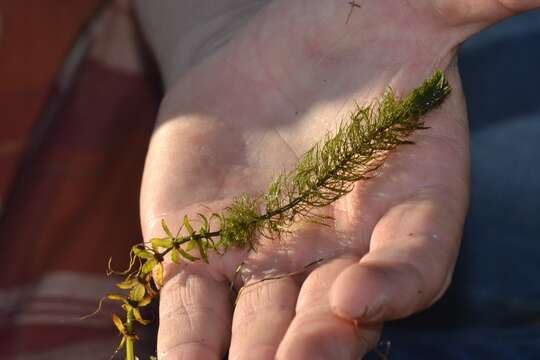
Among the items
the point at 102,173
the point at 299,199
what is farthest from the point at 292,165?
the point at 102,173

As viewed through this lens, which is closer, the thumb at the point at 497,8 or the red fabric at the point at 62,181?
the thumb at the point at 497,8

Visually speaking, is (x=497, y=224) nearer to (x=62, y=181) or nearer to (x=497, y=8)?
(x=497, y=8)

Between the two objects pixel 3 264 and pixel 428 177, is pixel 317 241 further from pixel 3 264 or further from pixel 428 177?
pixel 3 264

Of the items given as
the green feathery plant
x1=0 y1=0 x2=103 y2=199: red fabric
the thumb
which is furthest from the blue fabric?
x1=0 y1=0 x2=103 y2=199: red fabric

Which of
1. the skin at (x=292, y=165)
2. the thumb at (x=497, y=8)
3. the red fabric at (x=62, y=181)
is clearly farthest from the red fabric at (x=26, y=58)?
the thumb at (x=497, y=8)

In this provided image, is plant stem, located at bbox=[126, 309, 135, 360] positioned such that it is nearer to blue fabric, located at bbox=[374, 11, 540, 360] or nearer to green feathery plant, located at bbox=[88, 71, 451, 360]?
green feathery plant, located at bbox=[88, 71, 451, 360]

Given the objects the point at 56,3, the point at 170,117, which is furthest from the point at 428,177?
the point at 56,3

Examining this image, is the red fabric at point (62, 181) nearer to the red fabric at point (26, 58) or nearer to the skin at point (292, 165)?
the red fabric at point (26, 58)
